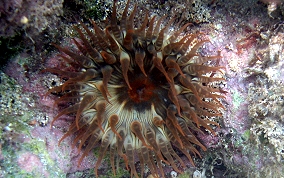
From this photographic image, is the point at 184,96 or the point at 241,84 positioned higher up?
the point at 241,84

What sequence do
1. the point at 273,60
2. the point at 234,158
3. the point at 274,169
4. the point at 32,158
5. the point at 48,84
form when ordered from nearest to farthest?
the point at 32,158
the point at 48,84
the point at 273,60
the point at 274,169
the point at 234,158

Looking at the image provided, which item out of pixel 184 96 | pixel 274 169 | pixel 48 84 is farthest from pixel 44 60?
pixel 274 169

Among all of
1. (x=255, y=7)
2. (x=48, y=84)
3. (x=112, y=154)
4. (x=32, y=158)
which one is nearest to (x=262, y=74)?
(x=255, y=7)

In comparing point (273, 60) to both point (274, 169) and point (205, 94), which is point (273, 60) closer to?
point (205, 94)

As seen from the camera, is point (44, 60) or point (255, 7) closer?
point (44, 60)

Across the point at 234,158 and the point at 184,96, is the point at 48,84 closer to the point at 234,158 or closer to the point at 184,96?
the point at 184,96

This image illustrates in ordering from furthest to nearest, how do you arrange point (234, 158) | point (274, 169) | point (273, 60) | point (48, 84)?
point (234, 158)
point (274, 169)
point (273, 60)
point (48, 84)

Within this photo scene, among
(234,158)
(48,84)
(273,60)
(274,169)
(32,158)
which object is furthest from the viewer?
(234,158)

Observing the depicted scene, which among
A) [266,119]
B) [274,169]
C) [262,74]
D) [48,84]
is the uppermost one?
[262,74]

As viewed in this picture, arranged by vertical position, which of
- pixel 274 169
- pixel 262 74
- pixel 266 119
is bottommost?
pixel 274 169
